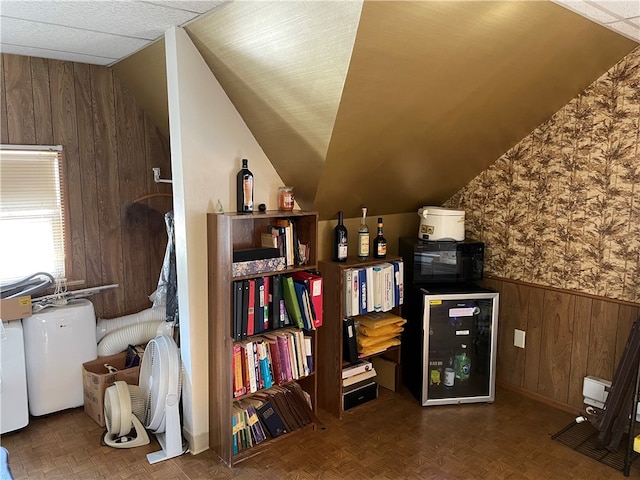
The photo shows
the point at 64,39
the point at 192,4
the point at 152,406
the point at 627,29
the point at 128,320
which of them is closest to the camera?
the point at 192,4

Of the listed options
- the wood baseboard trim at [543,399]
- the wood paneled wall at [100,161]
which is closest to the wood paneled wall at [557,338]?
the wood baseboard trim at [543,399]

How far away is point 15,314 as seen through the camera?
3.01 m

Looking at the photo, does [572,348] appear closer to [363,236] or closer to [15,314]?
[363,236]

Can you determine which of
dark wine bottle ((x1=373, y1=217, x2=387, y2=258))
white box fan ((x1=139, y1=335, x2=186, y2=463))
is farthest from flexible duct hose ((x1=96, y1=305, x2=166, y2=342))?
dark wine bottle ((x1=373, y1=217, x2=387, y2=258))

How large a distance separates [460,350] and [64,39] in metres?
3.07

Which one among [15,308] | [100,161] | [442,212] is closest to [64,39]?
[100,161]

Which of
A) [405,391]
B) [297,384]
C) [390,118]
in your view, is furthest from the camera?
[405,391]

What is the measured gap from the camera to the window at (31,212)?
10.3ft

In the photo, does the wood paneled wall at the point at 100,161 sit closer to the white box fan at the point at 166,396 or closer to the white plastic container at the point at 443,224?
the white box fan at the point at 166,396

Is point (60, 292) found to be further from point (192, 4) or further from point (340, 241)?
point (192, 4)

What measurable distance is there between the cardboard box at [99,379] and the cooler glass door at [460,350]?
192 cm

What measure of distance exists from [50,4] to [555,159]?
2.94 m

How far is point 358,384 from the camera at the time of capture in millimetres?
3369

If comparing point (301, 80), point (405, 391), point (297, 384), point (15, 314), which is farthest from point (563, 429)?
point (15, 314)
